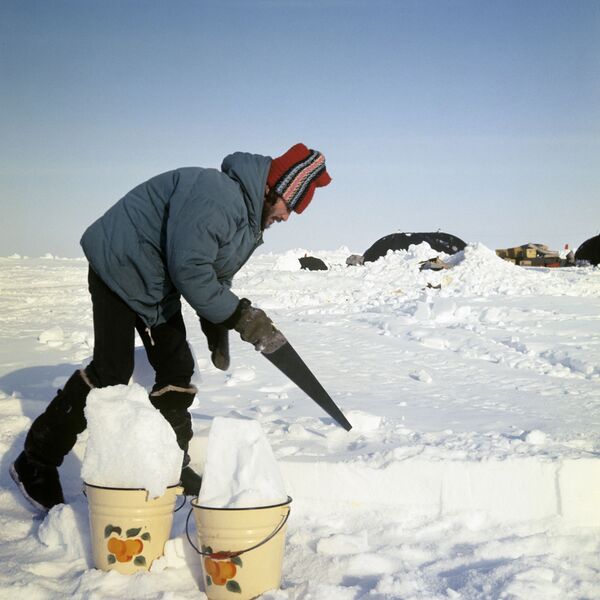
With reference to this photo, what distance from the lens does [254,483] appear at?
1669mm

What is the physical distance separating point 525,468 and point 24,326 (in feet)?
22.5

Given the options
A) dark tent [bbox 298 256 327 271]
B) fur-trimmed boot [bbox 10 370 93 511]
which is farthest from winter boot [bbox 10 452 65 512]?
dark tent [bbox 298 256 327 271]

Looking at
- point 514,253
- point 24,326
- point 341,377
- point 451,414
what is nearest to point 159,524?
point 451,414

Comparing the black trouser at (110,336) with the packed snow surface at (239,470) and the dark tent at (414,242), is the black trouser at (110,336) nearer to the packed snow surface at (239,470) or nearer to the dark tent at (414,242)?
the packed snow surface at (239,470)

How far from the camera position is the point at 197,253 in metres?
1.86

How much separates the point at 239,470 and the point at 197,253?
66 cm

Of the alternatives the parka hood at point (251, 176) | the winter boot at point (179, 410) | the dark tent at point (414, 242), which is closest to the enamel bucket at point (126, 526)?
the winter boot at point (179, 410)

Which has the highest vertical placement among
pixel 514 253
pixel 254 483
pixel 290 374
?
pixel 290 374

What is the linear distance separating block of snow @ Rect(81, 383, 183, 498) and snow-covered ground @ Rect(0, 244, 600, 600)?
0.26 meters

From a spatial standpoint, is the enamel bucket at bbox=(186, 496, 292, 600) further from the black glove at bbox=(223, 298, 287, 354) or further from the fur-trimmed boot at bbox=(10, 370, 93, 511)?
the fur-trimmed boot at bbox=(10, 370, 93, 511)

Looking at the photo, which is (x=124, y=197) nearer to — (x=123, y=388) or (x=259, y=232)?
(x=259, y=232)

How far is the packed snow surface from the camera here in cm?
166

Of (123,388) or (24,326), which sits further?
(24,326)

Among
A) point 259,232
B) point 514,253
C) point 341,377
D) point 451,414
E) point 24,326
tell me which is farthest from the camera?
point 514,253
